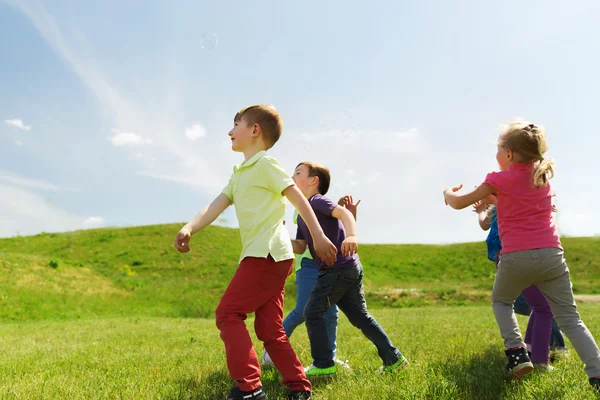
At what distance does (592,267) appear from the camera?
30.1 metres

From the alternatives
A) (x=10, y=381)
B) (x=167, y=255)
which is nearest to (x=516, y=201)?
(x=10, y=381)

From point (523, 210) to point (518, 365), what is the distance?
4.52ft

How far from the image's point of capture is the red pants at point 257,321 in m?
3.76

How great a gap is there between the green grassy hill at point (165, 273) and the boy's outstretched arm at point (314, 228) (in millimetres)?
16512

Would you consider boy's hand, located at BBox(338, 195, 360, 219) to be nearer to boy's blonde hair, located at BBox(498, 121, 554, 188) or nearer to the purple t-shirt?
the purple t-shirt

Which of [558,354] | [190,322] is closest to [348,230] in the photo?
[558,354]

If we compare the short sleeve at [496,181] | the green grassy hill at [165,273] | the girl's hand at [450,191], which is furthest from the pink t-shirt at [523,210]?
the green grassy hill at [165,273]

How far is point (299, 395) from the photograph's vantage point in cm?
389

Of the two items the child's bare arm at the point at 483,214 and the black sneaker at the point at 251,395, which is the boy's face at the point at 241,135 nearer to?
the black sneaker at the point at 251,395

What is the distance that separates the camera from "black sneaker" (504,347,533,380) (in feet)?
14.0

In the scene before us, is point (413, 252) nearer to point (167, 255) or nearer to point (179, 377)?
point (167, 255)

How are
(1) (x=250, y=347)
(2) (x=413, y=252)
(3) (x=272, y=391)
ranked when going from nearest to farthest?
(1) (x=250, y=347) → (3) (x=272, y=391) → (2) (x=413, y=252)

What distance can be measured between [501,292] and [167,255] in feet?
91.3

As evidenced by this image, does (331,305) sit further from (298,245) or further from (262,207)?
(262,207)
